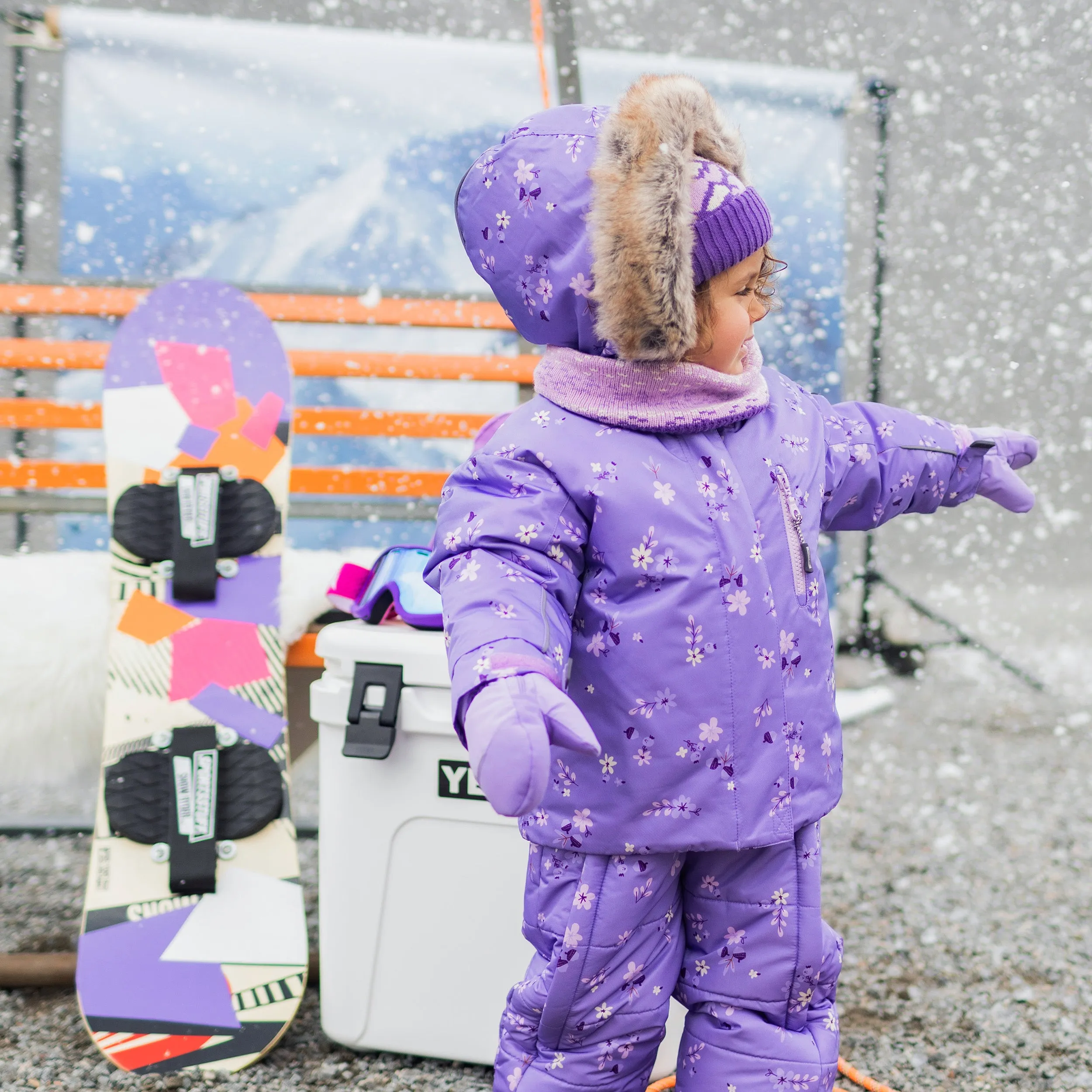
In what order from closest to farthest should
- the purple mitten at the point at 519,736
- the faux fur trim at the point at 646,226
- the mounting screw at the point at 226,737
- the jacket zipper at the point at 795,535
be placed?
1. the purple mitten at the point at 519,736
2. the faux fur trim at the point at 646,226
3. the jacket zipper at the point at 795,535
4. the mounting screw at the point at 226,737

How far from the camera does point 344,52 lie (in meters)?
2.56

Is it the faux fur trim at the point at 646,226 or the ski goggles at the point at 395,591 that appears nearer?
the faux fur trim at the point at 646,226

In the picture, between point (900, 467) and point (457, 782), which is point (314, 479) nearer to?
point (457, 782)

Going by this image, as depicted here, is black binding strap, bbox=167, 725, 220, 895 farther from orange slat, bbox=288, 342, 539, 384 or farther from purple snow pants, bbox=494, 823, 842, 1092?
orange slat, bbox=288, 342, 539, 384

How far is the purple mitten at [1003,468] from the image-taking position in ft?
3.86

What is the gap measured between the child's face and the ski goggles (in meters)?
0.49

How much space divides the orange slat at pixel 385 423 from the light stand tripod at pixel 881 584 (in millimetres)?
1001

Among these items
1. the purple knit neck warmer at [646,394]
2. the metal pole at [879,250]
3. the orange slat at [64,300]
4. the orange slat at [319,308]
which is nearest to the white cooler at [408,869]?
the purple knit neck warmer at [646,394]

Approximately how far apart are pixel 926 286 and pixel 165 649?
7.62ft

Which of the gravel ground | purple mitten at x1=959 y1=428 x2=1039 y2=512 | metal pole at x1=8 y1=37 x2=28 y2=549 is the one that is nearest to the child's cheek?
purple mitten at x1=959 y1=428 x2=1039 y2=512

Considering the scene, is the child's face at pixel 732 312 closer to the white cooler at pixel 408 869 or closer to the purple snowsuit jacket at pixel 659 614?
the purple snowsuit jacket at pixel 659 614

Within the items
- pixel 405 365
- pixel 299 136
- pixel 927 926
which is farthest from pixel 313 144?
pixel 927 926

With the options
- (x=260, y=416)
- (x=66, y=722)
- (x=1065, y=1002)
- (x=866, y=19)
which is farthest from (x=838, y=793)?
(x=866, y=19)

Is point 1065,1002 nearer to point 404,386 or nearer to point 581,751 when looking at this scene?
point 581,751
